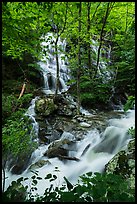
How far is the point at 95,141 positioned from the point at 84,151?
625 millimetres

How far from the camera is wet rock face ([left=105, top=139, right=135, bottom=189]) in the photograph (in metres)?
4.04

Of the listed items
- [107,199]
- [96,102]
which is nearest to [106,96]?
[96,102]

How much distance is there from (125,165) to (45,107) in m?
5.33

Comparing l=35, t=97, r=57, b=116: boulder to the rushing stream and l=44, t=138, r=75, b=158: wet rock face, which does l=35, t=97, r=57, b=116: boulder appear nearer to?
the rushing stream

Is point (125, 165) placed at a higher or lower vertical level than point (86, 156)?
higher

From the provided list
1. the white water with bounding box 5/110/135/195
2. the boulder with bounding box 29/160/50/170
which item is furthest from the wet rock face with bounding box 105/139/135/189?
the boulder with bounding box 29/160/50/170

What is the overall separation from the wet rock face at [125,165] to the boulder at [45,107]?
478 cm

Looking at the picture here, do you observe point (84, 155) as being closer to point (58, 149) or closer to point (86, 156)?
point (86, 156)

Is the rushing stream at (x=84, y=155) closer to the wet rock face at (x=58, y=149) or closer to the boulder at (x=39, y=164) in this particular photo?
the boulder at (x=39, y=164)

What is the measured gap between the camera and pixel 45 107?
900 centimetres

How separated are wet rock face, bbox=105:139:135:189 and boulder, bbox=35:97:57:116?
188 inches

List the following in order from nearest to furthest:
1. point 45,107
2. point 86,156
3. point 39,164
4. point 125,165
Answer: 1. point 125,165
2. point 39,164
3. point 86,156
4. point 45,107

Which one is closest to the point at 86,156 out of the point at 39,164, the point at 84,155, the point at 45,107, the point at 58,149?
the point at 84,155

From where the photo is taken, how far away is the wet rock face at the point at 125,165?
13.3 feet
